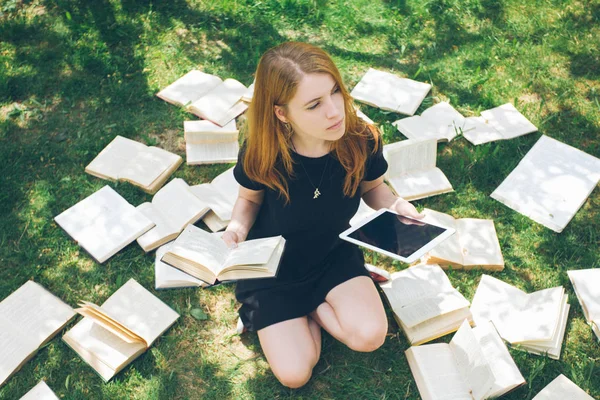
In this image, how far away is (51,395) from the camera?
3.23m

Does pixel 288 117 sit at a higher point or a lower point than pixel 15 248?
higher

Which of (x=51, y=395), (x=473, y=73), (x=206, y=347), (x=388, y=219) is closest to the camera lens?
(x=388, y=219)

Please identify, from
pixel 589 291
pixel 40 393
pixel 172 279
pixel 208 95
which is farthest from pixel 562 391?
pixel 208 95

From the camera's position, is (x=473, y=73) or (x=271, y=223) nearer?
(x=271, y=223)

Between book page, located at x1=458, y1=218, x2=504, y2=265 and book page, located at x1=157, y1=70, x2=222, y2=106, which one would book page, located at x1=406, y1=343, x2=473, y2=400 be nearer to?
book page, located at x1=458, y1=218, x2=504, y2=265

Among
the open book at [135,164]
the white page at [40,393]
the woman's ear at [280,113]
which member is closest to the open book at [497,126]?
the woman's ear at [280,113]

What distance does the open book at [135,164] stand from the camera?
4.34 metres

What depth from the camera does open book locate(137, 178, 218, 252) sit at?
3.97 metres

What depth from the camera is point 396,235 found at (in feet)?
9.68

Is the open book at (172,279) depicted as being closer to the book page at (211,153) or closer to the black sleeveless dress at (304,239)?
the black sleeveless dress at (304,239)

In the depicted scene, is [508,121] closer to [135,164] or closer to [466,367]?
[466,367]

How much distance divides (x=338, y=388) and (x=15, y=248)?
266cm

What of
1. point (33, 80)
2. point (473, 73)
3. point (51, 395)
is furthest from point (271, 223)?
point (33, 80)

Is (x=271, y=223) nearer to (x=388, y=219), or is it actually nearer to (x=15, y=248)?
(x=388, y=219)
